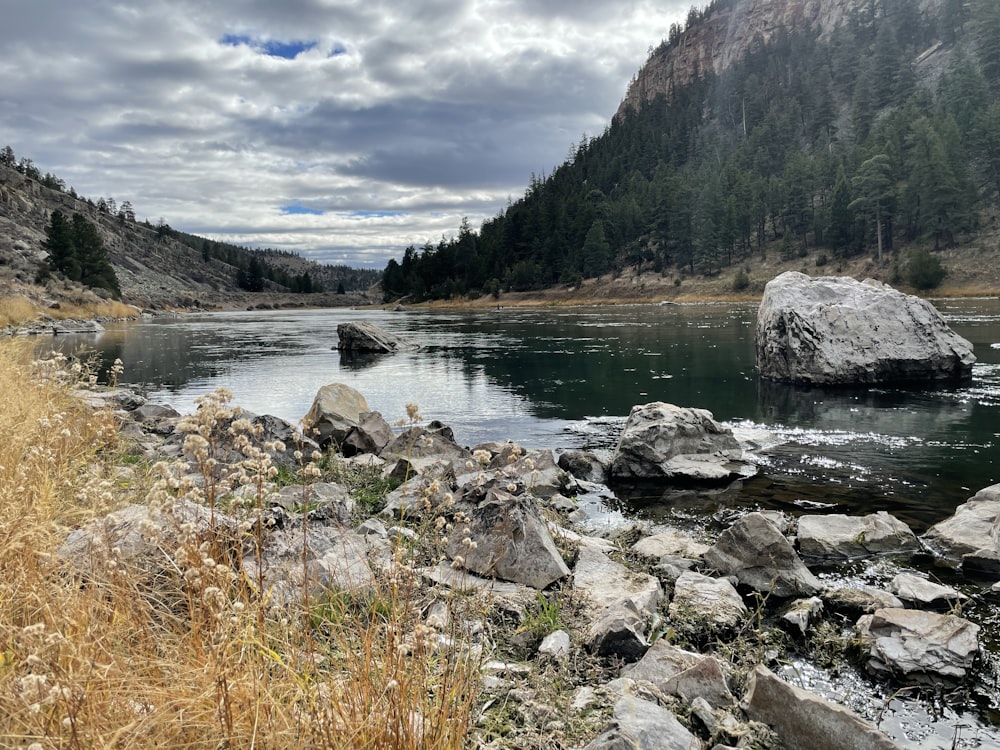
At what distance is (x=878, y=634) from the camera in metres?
6.00

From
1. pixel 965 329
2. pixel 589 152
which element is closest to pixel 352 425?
pixel 965 329

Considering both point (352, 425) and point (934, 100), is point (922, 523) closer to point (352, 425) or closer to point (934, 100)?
point (352, 425)

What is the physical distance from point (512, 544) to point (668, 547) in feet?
8.80

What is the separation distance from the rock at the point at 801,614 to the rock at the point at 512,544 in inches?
88.8

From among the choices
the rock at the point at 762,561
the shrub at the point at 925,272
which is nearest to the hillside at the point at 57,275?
the rock at the point at 762,561

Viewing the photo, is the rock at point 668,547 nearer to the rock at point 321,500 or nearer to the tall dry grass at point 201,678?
the rock at point 321,500

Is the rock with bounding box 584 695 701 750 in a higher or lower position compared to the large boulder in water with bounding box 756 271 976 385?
lower

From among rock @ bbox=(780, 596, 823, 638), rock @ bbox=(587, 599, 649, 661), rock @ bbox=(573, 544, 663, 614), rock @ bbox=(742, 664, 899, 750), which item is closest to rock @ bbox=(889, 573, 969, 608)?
rock @ bbox=(780, 596, 823, 638)

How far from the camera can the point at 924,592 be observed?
700cm

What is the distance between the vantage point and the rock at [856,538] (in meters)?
8.47

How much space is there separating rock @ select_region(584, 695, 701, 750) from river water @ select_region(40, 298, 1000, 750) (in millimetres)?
2056

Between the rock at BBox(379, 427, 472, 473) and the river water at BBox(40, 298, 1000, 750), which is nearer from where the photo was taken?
the river water at BBox(40, 298, 1000, 750)

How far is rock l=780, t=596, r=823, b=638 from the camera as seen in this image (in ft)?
20.9

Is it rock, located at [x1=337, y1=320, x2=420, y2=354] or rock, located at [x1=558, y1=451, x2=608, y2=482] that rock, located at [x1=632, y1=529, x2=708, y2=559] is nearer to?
rock, located at [x1=558, y1=451, x2=608, y2=482]
